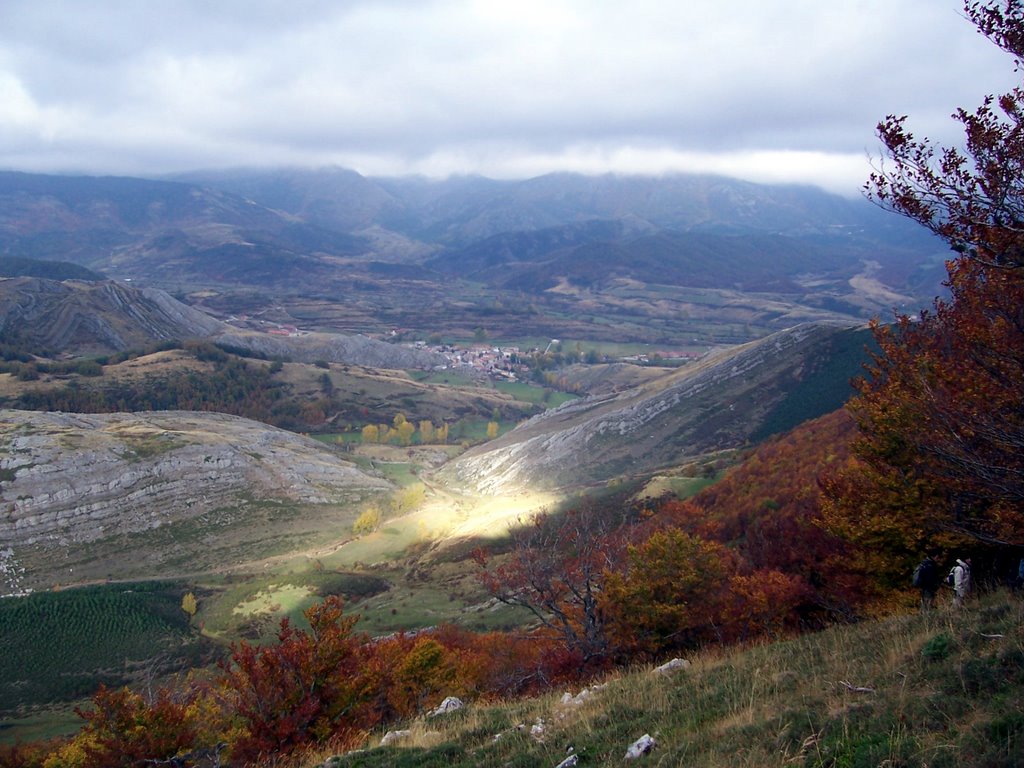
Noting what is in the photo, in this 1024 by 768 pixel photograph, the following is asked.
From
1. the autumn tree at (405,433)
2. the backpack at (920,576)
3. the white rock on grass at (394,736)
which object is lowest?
the autumn tree at (405,433)

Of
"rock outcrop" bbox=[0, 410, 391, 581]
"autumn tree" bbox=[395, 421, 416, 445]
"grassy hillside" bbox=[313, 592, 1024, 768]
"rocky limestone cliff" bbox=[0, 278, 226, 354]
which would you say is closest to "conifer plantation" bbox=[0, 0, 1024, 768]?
"grassy hillside" bbox=[313, 592, 1024, 768]

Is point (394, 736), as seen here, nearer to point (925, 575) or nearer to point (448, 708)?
point (448, 708)

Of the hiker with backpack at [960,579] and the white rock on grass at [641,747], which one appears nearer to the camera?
the white rock on grass at [641,747]

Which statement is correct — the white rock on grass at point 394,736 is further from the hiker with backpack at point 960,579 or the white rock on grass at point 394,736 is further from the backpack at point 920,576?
the backpack at point 920,576

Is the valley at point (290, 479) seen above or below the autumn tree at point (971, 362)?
below

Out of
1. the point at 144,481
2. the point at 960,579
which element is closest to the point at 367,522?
the point at 144,481

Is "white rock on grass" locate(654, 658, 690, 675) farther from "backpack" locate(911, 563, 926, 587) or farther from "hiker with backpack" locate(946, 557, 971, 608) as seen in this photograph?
"backpack" locate(911, 563, 926, 587)

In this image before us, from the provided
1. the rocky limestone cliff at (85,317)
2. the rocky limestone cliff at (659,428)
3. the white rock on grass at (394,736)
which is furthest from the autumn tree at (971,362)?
the rocky limestone cliff at (85,317)
